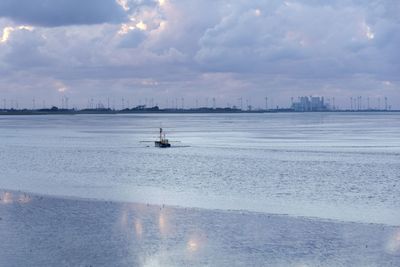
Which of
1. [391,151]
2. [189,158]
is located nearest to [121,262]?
[189,158]

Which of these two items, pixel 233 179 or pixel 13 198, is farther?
pixel 233 179

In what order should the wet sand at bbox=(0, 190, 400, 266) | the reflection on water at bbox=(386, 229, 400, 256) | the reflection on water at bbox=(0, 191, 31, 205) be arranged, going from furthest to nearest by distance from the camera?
the reflection on water at bbox=(0, 191, 31, 205) < the reflection on water at bbox=(386, 229, 400, 256) < the wet sand at bbox=(0, 190, 400, 266)

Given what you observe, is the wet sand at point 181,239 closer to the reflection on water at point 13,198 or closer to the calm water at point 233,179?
the reflection on water at point 13,198

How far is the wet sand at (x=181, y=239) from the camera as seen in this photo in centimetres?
1730

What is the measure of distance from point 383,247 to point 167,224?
26.4 ft

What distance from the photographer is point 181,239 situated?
19766 mm

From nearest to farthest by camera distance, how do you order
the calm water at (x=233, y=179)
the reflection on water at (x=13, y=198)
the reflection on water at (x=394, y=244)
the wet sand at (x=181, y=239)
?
the wet sand at (x=181, y=239), the reflection on water at (x=394, y=244), the reflection on water at (x=13, y=198), the calm water at (x=233, y=179)

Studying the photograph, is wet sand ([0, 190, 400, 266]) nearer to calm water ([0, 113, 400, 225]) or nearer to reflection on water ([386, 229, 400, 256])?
reflection on water ([386, 229, 400, 256])

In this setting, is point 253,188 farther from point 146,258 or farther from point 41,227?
point 146,258

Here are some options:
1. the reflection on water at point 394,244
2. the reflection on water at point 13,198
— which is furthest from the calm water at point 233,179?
the reflection on water at point 394,244

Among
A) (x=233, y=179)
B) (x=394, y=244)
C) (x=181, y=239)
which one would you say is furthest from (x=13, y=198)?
(x=394, y=244)

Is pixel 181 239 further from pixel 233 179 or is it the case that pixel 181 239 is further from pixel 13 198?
pixel 233 179

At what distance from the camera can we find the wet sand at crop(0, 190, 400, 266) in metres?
17.3

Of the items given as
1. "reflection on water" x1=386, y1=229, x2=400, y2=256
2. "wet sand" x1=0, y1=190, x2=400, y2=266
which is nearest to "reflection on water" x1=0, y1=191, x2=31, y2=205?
"wet sand" x1=0, y1=190, x2=400, y2=266
